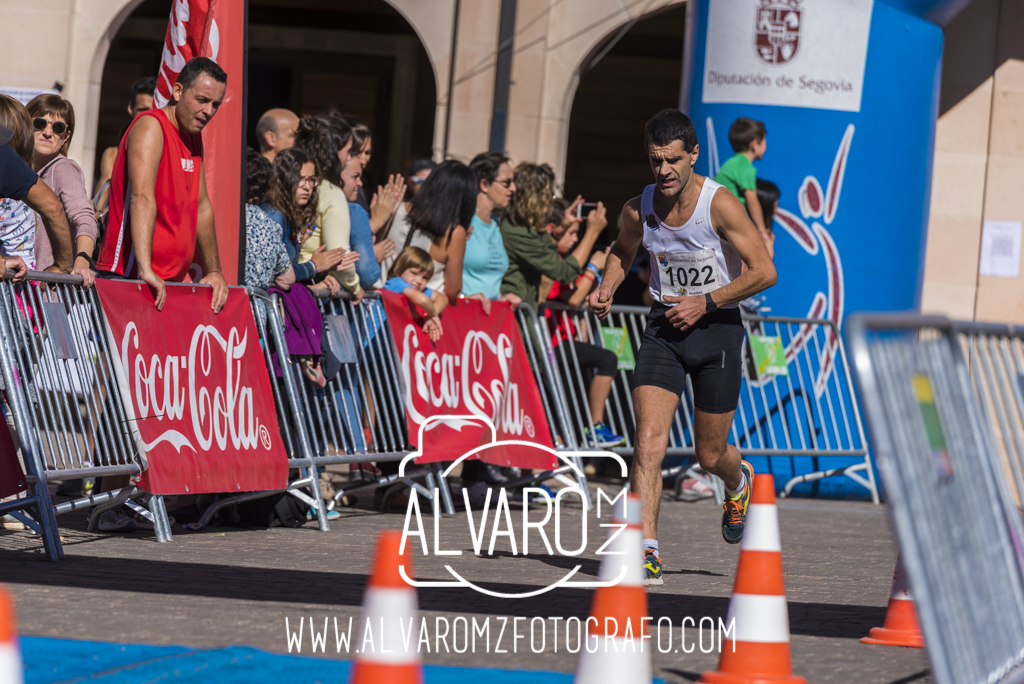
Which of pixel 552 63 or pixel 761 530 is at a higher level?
pixel 552 63

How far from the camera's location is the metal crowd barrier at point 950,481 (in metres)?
3.17

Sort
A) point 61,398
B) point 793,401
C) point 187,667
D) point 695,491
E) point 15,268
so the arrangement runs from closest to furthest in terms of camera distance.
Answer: point 187,667 < point 15,268 < point 61,398 < point 695,491 < point 793,401

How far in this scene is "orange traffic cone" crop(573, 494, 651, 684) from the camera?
3553 millimetres

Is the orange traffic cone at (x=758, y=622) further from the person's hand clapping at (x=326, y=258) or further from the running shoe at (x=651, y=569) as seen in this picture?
the person's hand clapping at (x=326, y=258)

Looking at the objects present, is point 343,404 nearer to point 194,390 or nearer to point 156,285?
point 194,390

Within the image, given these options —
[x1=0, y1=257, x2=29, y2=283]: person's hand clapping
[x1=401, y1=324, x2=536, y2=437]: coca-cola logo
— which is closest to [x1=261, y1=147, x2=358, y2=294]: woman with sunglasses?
[x1=401, y1=324, x2=536, y2=437]: coca-cola logo

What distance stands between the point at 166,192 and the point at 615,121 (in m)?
14.2

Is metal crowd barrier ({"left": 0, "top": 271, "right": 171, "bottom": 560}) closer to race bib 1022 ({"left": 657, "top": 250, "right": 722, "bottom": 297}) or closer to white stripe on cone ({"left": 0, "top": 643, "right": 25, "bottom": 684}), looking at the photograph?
race bib 1022 ({"left": 657, "top": 250, "right": 722, "bottom": 297})

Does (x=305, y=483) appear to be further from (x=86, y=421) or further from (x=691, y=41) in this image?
(x=691, y=41)

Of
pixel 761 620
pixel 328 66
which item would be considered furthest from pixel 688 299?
pixel 328 66

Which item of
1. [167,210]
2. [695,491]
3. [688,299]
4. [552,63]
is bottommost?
[695,491]

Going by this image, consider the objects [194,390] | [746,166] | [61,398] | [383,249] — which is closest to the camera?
[61,398]

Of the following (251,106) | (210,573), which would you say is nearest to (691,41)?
(210,573)

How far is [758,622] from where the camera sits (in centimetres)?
407
